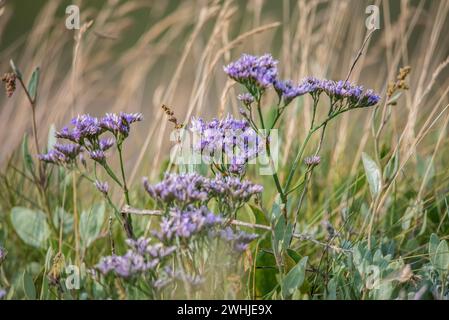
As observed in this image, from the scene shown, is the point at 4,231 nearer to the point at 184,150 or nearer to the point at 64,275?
the point at 64,275

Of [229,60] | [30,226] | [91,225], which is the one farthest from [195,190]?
[229,60]

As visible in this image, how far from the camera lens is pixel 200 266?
1.48 m

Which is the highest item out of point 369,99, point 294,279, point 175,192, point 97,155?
point 369,99

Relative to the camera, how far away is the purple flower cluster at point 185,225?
1273 millimetres

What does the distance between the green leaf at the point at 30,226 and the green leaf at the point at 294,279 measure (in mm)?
931

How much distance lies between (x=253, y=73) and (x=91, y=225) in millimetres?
834

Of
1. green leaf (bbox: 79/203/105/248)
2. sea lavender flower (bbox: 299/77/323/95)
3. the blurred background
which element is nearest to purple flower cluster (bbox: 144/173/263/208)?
sea lavender flower (bbox: 299/77/323/95)

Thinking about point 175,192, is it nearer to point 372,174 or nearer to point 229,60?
point 372,174

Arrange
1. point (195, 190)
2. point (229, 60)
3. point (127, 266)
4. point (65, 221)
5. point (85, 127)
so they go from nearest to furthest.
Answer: point (127, 266), point (195, 190), point (85, 127), point (65, 221), point (229, 60)

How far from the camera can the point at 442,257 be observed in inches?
62.6

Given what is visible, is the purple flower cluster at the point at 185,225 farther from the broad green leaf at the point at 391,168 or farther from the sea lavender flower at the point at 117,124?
the broad green leaf at the point at 391,168

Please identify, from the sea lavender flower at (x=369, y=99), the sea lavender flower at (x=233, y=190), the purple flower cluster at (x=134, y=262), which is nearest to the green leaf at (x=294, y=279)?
the sea lavender flower at (x=233, y=190)

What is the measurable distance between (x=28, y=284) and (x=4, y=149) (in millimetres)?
1852
